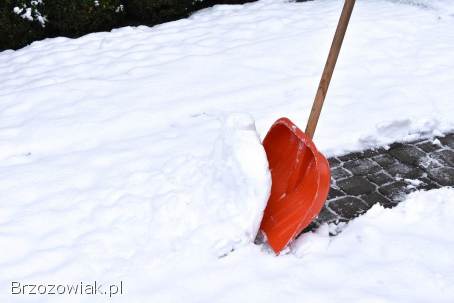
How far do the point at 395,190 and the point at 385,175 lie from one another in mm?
179

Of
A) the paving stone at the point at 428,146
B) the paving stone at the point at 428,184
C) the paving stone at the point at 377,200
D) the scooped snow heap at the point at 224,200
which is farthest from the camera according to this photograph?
the paving stone at the point at 428,146

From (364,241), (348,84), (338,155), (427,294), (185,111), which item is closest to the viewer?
(427,294)

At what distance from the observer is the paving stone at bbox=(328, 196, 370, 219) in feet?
9.89

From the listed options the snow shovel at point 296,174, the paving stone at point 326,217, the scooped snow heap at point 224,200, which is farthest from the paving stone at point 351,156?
the scooped snow heap at point 224,200

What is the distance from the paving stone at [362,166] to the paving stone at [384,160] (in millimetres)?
38

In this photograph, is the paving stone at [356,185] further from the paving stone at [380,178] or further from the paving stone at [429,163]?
the paving stone at [429,163]

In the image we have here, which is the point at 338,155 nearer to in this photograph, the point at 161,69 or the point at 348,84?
the point at 348,84

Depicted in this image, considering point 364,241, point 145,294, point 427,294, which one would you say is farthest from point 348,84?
point 145,294

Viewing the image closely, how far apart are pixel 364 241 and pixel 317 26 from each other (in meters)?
3.49

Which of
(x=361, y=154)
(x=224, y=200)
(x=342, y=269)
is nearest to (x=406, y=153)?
(x=361, y=154)

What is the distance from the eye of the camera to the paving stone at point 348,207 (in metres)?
3.01

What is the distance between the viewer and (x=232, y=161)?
280 cm

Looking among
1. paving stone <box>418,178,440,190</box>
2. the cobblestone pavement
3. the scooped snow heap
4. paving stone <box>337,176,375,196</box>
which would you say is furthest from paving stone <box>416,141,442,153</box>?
the scooped snow heap

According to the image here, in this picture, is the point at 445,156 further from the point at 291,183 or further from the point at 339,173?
the point at 291,183
